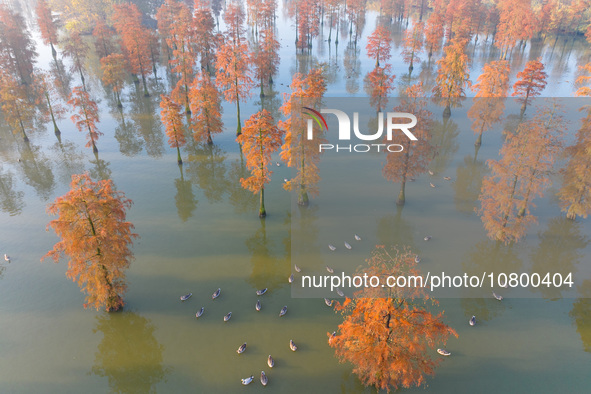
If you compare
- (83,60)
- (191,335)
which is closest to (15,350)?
(191,335)

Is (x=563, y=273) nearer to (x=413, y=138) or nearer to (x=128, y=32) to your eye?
(x=413, y=138)

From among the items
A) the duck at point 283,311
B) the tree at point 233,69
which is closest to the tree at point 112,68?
the tree at point 233,69

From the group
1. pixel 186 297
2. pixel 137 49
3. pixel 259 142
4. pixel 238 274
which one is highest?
pixel 137 49

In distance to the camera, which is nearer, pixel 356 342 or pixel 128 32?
pixel 356 342

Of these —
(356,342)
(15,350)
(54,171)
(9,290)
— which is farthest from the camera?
(54,171)

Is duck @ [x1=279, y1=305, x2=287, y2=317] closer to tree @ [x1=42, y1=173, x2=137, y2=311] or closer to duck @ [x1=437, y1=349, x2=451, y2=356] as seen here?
duck @ [x1=437, y1=349, x2=451, y2=356]

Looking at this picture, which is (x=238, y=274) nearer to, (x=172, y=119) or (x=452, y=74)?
(x=172, y=119)

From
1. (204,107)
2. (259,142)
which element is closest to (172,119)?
(204,107)
